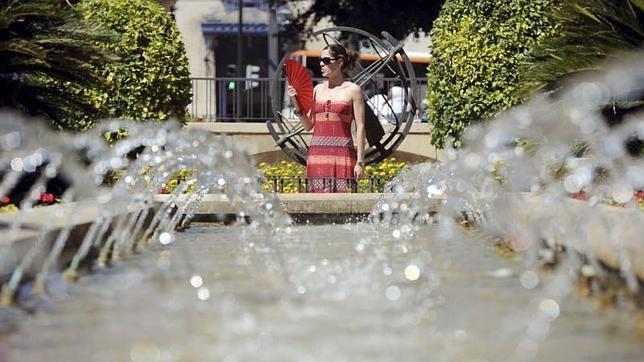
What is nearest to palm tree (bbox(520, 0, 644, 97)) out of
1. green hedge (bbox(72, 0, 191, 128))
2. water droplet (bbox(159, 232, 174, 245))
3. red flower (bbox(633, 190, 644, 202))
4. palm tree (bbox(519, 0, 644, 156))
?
palm tree (bbox(519, 0, 644, 156))

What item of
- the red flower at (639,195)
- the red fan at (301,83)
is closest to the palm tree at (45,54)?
the red fan at (301,83)

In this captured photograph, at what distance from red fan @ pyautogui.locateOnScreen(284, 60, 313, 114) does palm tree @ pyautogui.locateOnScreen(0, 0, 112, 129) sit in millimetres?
1801

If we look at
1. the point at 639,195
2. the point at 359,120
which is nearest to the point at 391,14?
the point at 359,120

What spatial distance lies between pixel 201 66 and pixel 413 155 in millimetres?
31195

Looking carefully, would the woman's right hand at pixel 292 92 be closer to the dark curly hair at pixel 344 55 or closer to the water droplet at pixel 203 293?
the dark curly hair at pixel 344 55

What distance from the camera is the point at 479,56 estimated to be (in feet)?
61.1

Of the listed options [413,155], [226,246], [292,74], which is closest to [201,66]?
[413,155]

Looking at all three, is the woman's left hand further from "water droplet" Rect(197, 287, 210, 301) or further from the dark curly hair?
"water droplet" Rect(197, 287, 210, 301)

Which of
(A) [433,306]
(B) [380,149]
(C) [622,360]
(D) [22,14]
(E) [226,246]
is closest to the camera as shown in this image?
(C) [622,360]

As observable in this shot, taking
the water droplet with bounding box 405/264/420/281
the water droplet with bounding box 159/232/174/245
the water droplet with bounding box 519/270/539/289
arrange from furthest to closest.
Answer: the water droplet with bounding box 159/232/174/245 → the water droplet with bounding box 405/264/420/281 → the water droplet with bounding box 519/270/539/289

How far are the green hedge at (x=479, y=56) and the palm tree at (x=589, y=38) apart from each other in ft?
16.9

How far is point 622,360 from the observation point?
5.15m

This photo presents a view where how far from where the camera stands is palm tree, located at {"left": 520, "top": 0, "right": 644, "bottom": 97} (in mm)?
12569

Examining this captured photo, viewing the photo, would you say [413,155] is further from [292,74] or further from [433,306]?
[433,306]
